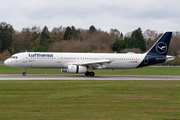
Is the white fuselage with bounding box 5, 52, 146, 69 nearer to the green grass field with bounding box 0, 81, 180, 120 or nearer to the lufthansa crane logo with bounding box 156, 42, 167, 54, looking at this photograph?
the lufthansa crane logo with bounding box 156, 42, 167, 54

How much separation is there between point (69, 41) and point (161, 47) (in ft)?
222

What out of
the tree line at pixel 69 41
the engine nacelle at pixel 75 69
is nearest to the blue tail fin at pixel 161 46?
the engine nacelle at pixel 75 69

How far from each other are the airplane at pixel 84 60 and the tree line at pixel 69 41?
156ft

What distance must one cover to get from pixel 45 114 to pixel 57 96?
542 centimetres

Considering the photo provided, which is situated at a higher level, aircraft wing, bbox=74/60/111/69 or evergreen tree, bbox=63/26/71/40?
evergreen tree, bbox=63/26/71/40

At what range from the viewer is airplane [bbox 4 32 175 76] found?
1455 inches

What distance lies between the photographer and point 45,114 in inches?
501

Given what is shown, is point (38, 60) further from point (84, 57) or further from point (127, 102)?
point (127, 102)

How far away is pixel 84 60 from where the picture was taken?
38750 mm

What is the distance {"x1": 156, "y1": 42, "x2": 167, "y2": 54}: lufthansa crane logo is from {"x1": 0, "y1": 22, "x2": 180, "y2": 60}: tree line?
47469mm

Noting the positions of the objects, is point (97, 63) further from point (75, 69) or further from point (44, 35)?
point (44, 35)

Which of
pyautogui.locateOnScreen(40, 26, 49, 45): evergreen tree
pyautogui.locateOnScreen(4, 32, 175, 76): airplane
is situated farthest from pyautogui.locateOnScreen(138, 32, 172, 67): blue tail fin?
pyautogui.locateOnScreen(40, 26, 49, 45): evergreen tree

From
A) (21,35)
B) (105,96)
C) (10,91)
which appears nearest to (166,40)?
(105,96)

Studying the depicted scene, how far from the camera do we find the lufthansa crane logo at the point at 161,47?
41.4 meters
